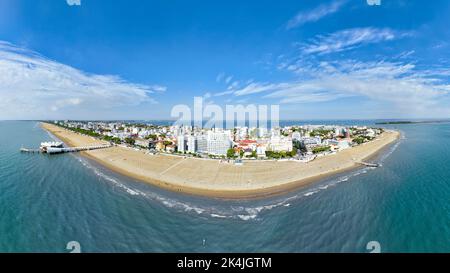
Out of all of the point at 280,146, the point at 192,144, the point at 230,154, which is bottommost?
the point at 230,154

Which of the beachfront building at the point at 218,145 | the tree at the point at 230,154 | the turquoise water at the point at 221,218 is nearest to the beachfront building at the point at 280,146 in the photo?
the tree at the point at 230,154

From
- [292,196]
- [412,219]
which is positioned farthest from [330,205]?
[412,219]

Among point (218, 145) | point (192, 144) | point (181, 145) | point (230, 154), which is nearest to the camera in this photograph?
point (230, 154)

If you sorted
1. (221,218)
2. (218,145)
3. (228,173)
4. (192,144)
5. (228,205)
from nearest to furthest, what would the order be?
(221,218) < (228,205) < (228,173) < (218,145) < (192,144)

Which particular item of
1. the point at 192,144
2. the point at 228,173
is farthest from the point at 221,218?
the point at 192,144

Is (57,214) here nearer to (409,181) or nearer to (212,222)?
(212,222)

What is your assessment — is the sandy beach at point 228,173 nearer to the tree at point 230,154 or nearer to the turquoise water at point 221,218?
the turquoise water at point 221,218

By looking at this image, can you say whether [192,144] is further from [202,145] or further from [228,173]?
[228,173]
